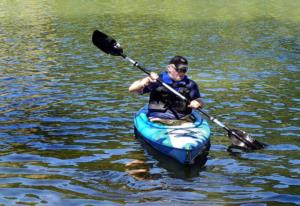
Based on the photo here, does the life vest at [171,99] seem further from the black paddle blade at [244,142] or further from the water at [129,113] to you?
the black paddle blade at [244,142]

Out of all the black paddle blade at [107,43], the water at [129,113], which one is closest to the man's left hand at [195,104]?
the water at [129,113]

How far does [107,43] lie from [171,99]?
3.35 meters

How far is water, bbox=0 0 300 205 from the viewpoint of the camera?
10.1 meters

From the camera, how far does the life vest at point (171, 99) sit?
1295cm

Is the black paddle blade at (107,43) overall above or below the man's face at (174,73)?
above

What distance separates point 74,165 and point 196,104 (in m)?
3.44

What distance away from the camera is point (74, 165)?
1140 cm

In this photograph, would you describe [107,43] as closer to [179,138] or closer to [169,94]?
[169,94]

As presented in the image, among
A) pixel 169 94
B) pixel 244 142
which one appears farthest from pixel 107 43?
pixel 244 142

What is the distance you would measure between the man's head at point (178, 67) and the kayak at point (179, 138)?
124 centimetres

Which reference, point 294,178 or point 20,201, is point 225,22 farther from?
point 20,201

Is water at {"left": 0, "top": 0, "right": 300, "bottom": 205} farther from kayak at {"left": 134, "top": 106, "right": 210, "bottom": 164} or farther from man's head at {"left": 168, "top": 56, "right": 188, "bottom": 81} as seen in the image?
man's head at {"left": 168, "top": 56, "right": 188, "bottom": 81}

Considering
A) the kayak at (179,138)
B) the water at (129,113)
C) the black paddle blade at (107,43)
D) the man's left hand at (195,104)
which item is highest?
the black paddle blade at (107,43)

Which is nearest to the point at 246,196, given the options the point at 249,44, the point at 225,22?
the point at 249,44
